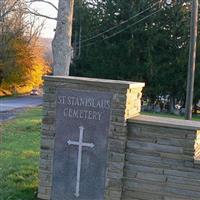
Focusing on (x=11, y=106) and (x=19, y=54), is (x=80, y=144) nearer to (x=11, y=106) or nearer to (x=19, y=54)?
(x=11, y=106)

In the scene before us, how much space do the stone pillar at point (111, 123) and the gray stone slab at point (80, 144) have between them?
0.07 m

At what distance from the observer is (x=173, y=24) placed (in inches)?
1759

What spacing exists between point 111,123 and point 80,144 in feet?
1.83

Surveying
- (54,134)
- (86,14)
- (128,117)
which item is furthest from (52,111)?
(86,14)

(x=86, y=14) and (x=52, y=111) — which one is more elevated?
(x=86, y=14)

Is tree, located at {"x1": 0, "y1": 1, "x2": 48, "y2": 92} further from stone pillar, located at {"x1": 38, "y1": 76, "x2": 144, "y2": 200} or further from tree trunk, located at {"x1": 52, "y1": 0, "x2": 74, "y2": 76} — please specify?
stone pillar, located at {"x1": 38, "y1": 76, "x2": 144, "y2": 200}

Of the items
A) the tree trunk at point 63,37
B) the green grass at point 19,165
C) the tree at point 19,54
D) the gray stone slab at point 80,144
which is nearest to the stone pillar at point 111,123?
the gray stone slab at point 80,144

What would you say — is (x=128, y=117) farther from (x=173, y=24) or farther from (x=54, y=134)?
(x=173, y=24)

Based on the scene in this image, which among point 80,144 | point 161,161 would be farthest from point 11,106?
point 161,161

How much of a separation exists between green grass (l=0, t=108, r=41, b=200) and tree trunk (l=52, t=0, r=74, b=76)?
7.82 ft

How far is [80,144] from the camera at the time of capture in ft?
23.6

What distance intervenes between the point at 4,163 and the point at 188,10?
37.5 meters

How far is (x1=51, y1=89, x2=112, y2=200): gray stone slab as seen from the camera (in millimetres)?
7111

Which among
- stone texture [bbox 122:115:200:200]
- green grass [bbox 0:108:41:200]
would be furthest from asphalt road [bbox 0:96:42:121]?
stone texture [bbox 122:115:200:200]
